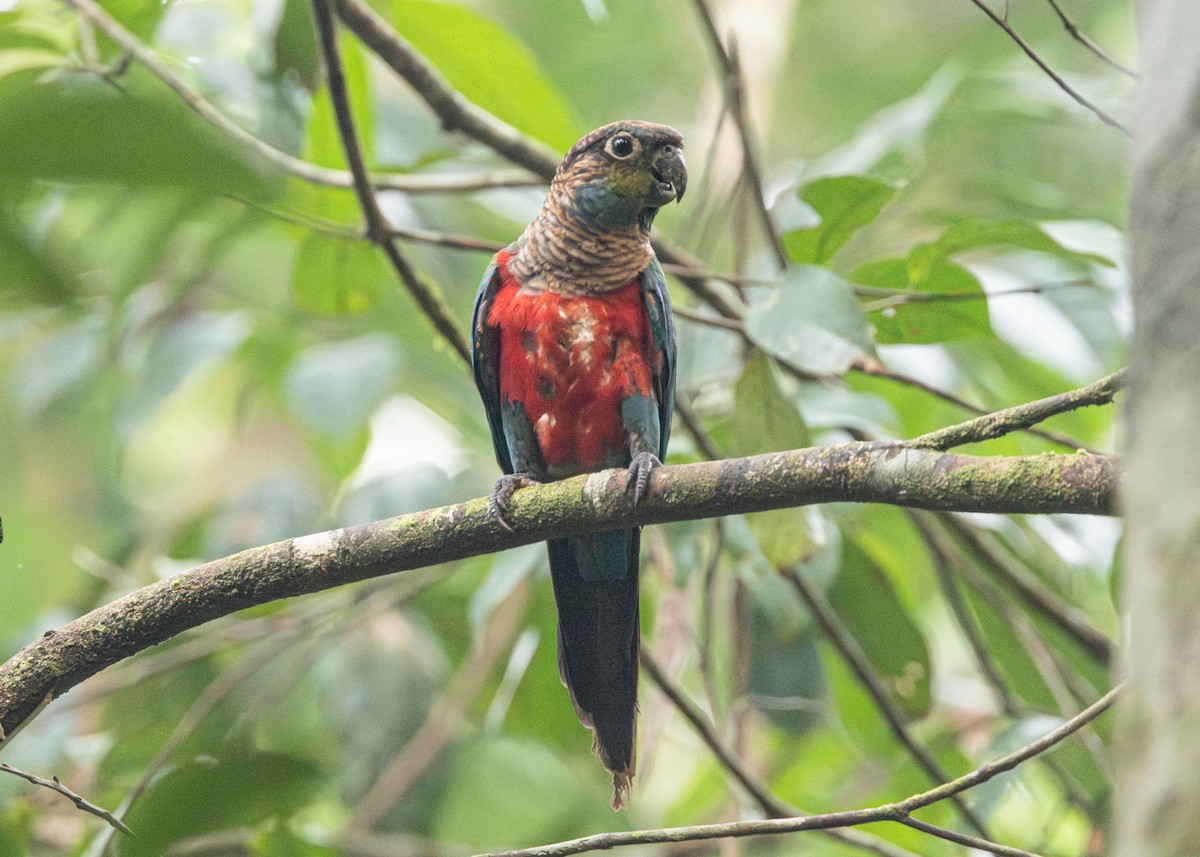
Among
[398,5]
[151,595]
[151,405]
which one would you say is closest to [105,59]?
[398,5]

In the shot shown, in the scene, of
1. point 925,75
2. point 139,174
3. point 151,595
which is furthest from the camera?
point 925,75

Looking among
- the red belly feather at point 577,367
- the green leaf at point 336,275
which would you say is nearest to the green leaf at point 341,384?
the green leaf at point 336,275

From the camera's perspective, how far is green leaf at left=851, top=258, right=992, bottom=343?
447 centimetres

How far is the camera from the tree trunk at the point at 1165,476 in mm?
1118

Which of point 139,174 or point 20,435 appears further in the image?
point 20,435

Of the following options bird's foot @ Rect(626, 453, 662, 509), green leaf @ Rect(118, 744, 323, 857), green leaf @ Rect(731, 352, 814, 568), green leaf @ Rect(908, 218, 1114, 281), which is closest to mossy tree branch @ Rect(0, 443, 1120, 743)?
bird's foot @ Rect(626, 453, 662, 509)

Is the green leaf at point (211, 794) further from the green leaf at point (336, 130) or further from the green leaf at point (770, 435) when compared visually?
the green leaf at point (336, 130)

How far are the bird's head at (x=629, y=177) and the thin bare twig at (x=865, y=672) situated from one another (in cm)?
160

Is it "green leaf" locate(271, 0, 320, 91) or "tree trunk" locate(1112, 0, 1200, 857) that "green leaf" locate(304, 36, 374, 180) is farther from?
"tree trunk" locate(1112, 0, 1200, 857)

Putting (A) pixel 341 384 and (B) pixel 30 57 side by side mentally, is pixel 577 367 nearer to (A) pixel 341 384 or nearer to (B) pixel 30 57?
(A) pixel 341 384

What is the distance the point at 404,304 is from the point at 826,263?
310 cm

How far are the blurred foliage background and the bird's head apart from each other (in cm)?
48

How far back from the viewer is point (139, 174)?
813mm

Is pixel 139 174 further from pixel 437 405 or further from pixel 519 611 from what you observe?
pixel 437 405
